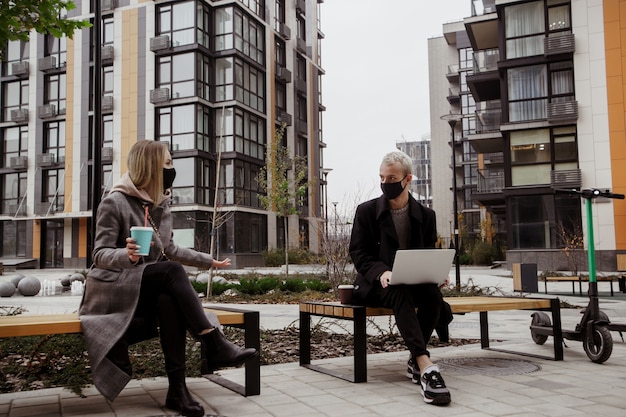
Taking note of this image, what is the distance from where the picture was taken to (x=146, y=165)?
423 centimetres

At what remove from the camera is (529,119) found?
90.9 ft

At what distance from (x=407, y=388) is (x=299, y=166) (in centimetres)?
2224

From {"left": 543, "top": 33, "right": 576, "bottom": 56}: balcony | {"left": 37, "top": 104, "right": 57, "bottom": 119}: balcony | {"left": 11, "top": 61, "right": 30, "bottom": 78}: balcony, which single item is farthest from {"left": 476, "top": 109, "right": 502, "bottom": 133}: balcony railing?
{"left": 11, "top": 61, "right": 30, "bottom": 78}: balcony

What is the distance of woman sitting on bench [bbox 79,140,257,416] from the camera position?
3730 mm

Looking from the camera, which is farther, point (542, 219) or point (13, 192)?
point (13, 192)

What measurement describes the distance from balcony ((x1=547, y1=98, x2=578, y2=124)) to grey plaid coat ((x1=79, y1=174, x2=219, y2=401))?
25.6 m

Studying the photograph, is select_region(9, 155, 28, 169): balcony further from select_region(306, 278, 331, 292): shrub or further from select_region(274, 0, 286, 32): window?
select_region(306, 278, 331, 292): shrub

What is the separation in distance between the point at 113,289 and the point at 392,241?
2.23 metres

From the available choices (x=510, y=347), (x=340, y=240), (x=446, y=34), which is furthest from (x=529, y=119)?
(x=446, y=34)

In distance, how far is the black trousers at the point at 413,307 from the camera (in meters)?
4.46

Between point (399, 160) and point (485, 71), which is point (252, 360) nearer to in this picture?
point (399, 160)

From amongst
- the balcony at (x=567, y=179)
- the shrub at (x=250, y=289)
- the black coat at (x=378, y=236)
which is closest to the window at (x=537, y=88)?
the balcony at (x=567, y=179)

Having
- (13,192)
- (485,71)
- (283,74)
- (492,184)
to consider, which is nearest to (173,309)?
(485,71)

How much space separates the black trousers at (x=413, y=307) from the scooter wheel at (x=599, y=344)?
175cm
